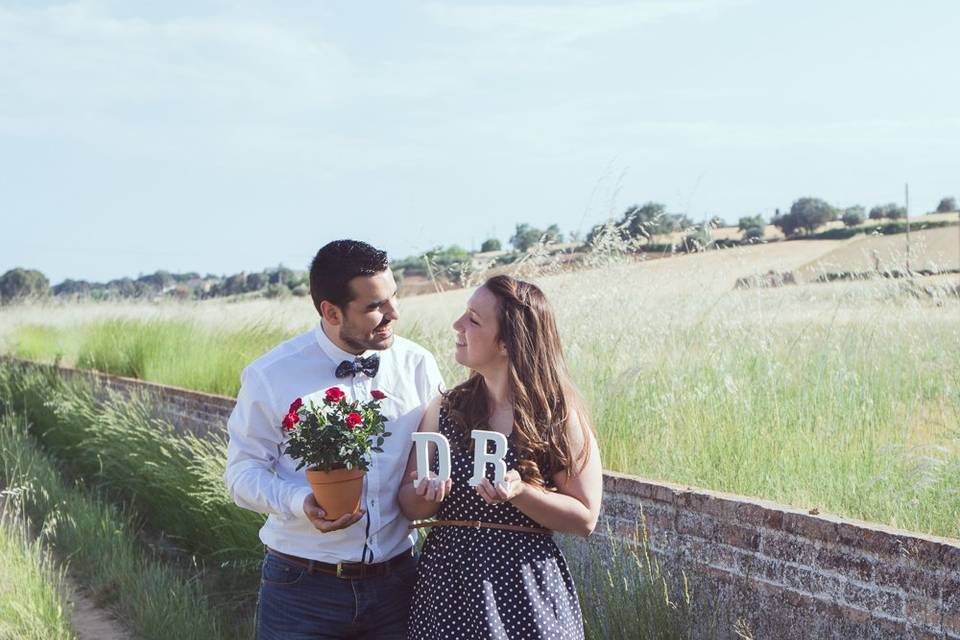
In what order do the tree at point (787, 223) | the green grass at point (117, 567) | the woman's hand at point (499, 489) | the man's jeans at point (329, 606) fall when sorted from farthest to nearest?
the tree at point (787, 223)
the green grass at point (117, 567)
the man's jeans at point (329, 606)
the woman's hand at point (499, 489)

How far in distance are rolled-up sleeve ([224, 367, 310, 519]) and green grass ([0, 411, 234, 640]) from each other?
2.71 meters

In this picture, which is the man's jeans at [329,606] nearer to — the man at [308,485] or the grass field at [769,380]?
the man at [308,485]

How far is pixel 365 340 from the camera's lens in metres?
3.34

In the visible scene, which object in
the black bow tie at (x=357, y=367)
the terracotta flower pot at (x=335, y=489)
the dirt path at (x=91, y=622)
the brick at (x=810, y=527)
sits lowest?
the dirt path at (x=91, y=622)

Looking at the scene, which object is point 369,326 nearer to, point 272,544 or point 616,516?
point 272,544

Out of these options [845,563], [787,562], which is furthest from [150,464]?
[845,563]

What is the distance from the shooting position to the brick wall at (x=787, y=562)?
3.87m

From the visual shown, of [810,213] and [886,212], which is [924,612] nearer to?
[810,213]

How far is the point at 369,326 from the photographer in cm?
333

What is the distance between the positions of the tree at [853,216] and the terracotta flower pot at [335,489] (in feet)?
187

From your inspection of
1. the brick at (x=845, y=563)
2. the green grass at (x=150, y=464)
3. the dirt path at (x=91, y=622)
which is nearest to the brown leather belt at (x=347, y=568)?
the brick at (x=845, y=563)

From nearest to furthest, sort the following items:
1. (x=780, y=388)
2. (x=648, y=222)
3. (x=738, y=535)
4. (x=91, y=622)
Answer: (x=738, y=535) < (x=780, y=388) < (x=91, y=622) < (x=648, y=222)

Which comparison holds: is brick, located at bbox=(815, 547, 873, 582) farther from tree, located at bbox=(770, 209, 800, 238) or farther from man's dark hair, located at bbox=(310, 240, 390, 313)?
tree, located at bbox=(770, 209, 800, 238)

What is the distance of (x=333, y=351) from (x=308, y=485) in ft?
1.39
